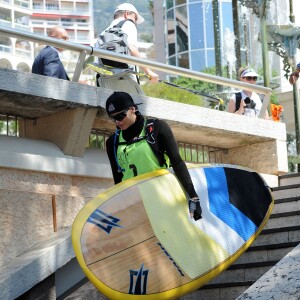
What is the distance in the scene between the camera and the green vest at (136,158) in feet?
26.3

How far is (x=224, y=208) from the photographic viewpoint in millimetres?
8664

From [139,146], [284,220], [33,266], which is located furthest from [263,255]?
[139,146]

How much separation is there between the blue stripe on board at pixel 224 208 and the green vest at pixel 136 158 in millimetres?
617

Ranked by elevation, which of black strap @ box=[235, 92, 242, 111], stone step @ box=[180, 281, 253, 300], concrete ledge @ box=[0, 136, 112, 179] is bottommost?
stone step @ box=[180, 281, 253, 300]

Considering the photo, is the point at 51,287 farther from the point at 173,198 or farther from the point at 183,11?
the point at 183,11

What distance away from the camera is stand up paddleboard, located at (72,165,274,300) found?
25.6ft

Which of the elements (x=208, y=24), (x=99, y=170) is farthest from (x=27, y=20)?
(x=99, y=170)

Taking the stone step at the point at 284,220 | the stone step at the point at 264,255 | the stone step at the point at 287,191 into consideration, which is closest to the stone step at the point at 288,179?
the stone step at the point at 287,191

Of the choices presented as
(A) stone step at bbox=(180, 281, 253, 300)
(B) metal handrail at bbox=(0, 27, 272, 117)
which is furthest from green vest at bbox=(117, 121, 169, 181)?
(B) metal handrail at bbox=(0, 27, 272, 117)

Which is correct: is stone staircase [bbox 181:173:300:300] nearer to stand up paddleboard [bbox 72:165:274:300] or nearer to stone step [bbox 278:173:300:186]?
stand up paddleboard [bbox 72:165:274:300]

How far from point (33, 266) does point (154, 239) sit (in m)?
1.34

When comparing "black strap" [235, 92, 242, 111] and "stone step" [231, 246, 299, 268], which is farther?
"black strap" [235, 92, 242, 111]

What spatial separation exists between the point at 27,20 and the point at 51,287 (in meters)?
158

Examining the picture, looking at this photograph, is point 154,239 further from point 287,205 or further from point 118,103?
point 287,205
